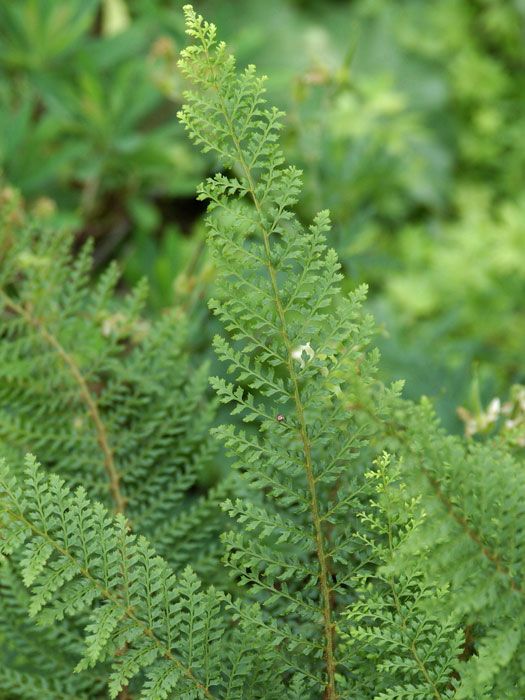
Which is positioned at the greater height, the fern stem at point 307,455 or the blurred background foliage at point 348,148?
the blurred background foliage at point 348,148

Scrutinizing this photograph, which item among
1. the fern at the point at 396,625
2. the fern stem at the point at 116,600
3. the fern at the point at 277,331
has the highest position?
the fern at the point at 277,331

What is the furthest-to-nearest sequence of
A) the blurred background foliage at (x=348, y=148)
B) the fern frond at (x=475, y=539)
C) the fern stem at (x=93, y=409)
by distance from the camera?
1. the blurred background foliage at (x=348, y=148)
2. the fern stem at (x=93, y=409)
3. the fern frond at (x=475, y=539)

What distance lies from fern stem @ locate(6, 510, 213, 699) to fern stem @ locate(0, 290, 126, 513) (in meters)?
0.15

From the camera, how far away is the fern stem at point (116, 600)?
445mm

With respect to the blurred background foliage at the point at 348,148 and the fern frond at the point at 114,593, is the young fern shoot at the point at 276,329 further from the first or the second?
the blurred background foliage at the point at 348,148

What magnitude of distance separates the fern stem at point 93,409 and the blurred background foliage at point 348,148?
26cm

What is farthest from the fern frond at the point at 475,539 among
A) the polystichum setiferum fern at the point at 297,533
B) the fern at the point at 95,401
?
the fern at the point at 95,401

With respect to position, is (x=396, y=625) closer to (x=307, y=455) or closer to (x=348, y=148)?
(x=307, y=455)

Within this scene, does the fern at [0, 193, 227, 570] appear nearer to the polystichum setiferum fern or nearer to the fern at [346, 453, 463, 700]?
the polystichum setiferum fern

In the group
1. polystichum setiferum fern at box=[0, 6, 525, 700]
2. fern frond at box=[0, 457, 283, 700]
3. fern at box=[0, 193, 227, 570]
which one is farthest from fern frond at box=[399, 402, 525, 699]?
fern at box=[0, 193, 227, 570]

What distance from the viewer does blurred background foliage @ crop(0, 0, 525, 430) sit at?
1.24 m

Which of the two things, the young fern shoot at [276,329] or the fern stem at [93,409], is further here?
the fern stem at [93,409]

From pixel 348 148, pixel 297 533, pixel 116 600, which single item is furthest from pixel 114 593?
pixel 348 148

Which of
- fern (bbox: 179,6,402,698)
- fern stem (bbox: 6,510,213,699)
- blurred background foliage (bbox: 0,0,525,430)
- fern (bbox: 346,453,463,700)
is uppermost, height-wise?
blurred background foliage (bbox: 0,0,525,430)
